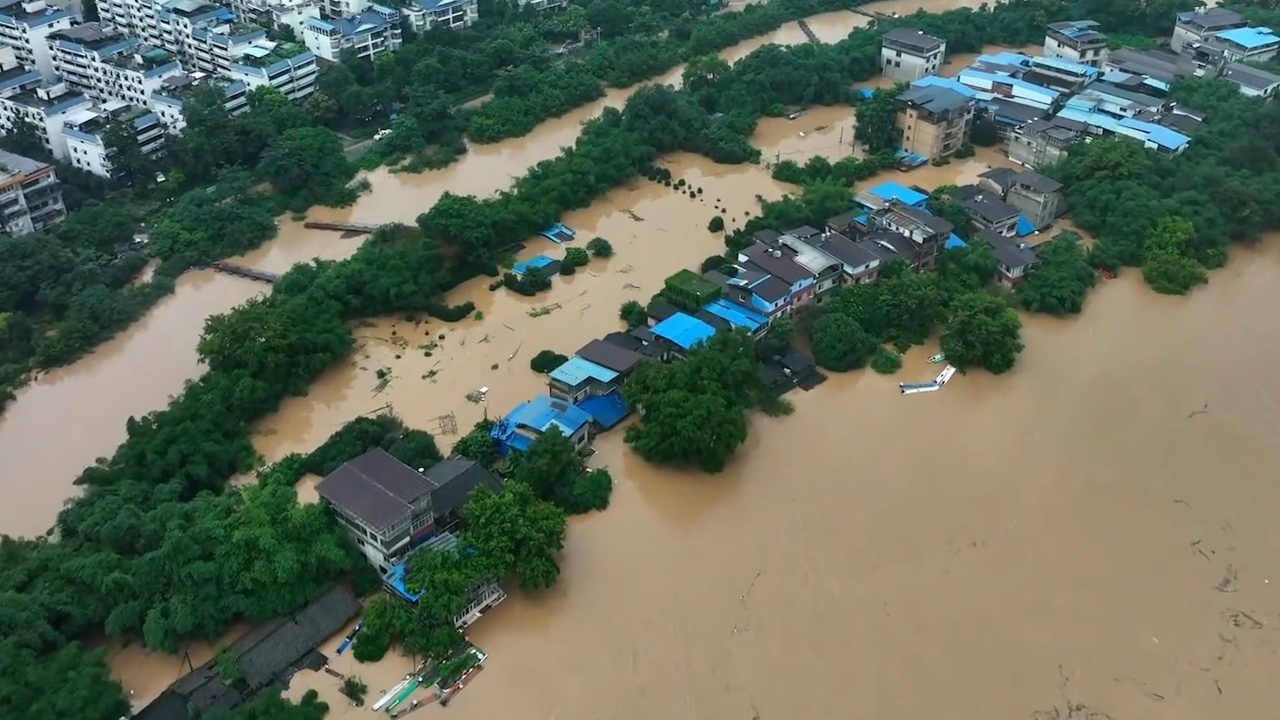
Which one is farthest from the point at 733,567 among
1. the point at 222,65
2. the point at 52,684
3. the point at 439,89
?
the point at 222,65

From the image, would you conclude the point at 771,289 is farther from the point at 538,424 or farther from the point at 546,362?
the point at 538,424

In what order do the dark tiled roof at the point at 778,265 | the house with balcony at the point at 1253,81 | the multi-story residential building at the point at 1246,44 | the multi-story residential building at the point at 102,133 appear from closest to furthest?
the dark tiled roof at the point at 778,265 → the multi-story residential building at the point at 102,133 → the house with balcony at the point at 1253,81 → the multi-story residential building at the point at 1246,44

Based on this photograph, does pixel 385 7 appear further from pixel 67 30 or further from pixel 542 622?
pixel 542 622

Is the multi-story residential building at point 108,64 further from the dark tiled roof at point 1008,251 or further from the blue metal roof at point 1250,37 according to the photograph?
the blue metal roof at point 1250,37

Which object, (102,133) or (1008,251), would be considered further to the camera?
(102,133)

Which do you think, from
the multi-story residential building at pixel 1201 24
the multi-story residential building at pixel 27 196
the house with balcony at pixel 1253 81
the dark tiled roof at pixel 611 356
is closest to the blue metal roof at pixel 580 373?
the dark tiled roof at pixel 611 356

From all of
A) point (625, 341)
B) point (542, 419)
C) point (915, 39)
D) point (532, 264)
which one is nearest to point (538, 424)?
point (542, 419)

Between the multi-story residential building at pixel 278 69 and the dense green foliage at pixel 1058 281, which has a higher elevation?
the multi-story residential building at pixel 278 69
